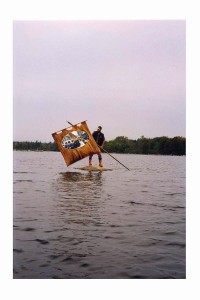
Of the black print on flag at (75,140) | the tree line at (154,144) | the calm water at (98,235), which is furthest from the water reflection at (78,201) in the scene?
the black print on flag at (75,140)

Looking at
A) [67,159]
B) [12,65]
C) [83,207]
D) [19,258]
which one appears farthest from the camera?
[67,159]

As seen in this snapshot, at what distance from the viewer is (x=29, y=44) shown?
7656 mm

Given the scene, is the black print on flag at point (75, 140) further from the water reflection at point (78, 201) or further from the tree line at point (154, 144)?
the tree line at point (154, 144)

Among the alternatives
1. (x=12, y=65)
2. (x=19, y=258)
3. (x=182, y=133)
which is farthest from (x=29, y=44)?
(x=19, y=258)

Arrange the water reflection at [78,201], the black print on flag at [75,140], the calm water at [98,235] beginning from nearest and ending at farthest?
the calm water at [98,235] < the water reflection at [78,201] < the black print on flag at [75,140]

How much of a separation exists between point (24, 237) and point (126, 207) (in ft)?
9.81

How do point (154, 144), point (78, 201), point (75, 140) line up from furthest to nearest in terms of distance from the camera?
1. point (75, 140)
2. point (154, 144)
3. point (78, 201)

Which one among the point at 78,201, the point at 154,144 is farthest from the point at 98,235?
the point at 154,144

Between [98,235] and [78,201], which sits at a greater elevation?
[78,201]

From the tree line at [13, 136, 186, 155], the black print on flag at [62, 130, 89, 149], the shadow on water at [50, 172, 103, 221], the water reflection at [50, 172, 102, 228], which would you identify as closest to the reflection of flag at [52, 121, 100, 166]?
the black print on flag at [62, 130, 89, 149]

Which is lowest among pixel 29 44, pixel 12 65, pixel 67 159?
pixel 67 159

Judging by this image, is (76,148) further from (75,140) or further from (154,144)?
(154,144)

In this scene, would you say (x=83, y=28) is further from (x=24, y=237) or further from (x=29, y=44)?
(x=24, y=237)

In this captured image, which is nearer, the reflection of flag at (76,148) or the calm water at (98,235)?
the calm water at (98,235)
